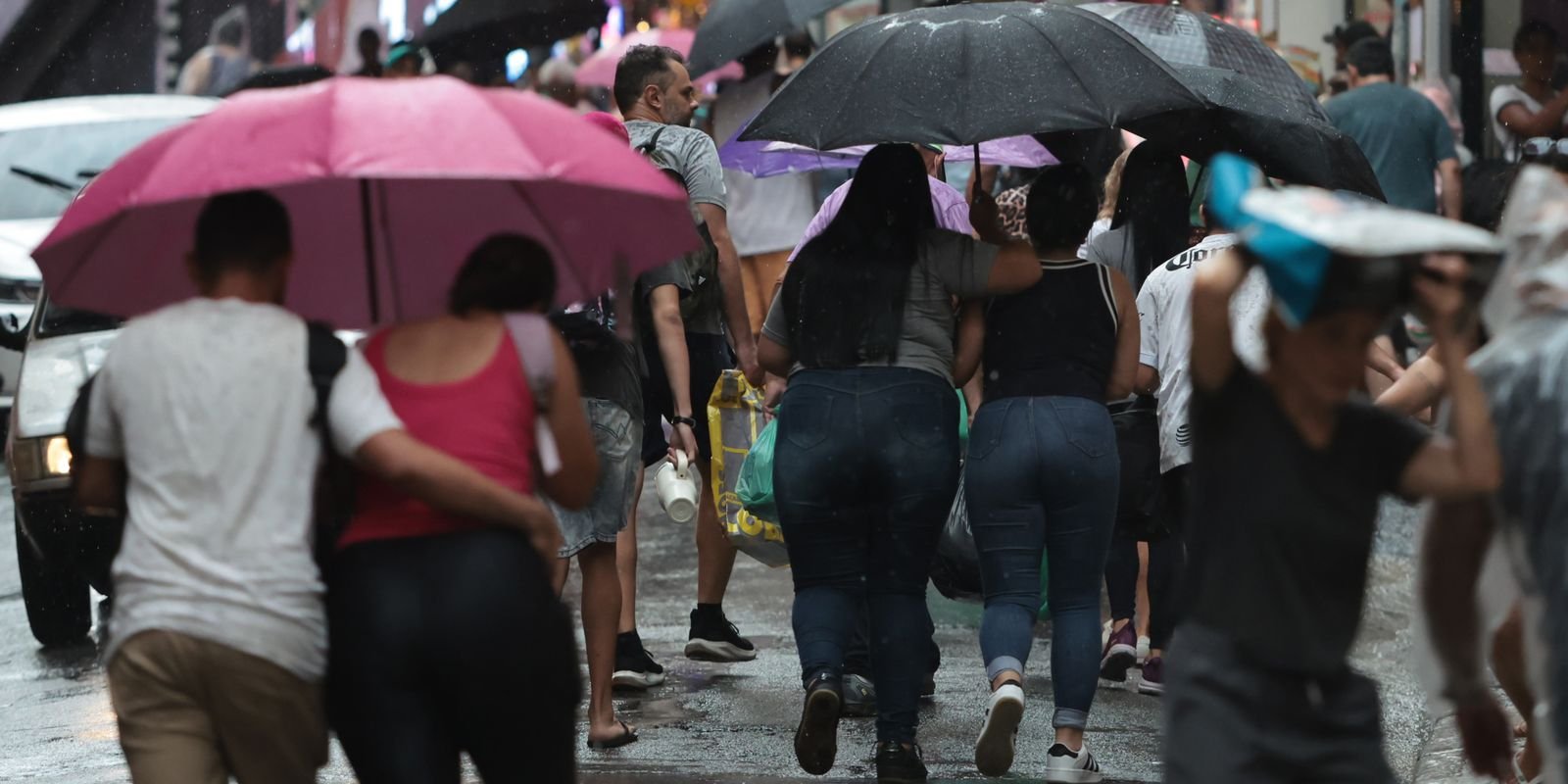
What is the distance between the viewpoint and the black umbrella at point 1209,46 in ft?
25.7

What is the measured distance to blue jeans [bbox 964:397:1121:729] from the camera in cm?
626

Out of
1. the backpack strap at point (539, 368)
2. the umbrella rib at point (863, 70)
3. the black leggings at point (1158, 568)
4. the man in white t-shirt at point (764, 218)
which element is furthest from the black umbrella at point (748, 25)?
the backpack strap at point (539, 368)

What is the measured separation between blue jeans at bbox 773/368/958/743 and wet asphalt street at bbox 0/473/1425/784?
46 centimetres

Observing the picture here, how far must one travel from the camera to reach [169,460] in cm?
405

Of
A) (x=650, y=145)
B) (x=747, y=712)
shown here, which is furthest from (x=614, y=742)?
(x=650, y=145)

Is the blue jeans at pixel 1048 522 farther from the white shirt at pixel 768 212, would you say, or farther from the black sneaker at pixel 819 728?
the white shirt at pixel 768 212

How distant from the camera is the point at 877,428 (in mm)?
6168

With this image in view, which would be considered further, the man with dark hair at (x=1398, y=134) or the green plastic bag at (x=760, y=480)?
the man with dark hair at (x=1398, y=134)

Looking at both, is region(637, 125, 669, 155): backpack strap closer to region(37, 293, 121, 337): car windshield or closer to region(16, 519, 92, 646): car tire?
region(37, 293, 121, 337): car windshield

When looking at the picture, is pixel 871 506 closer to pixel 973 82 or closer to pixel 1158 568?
pixel 973 82

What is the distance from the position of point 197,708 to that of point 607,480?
286 centimetres

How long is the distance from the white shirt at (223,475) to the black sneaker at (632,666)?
366 centimetres

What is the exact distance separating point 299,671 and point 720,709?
11.5 feet

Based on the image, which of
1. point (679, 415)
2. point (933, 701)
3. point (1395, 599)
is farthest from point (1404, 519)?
point (679, 415)
